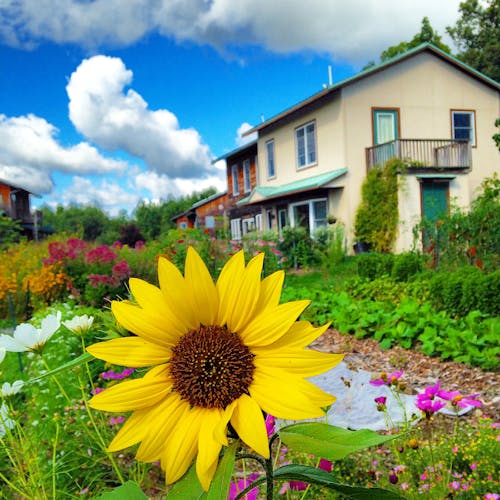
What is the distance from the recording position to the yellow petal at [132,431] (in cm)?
64

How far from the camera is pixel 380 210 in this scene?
15398 millimetres

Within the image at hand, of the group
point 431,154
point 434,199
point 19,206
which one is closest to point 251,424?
point 434,199

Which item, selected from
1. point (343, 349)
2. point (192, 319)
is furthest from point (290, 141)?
point (192, 319)

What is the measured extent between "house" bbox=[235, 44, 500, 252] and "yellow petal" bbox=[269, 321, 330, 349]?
589 inches

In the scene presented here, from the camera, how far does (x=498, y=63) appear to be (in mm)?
28953

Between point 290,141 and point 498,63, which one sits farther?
point 498,63

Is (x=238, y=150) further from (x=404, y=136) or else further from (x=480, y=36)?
(x=480, y=36)

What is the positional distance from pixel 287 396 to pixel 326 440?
0.30 ft

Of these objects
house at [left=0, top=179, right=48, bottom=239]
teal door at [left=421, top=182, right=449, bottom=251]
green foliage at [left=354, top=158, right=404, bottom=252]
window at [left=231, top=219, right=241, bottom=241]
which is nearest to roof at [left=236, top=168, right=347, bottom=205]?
green foliage at [left=354, top=158, right=404, bottom=252]

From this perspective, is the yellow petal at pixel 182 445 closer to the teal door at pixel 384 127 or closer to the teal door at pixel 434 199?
the teal door at pixel 434 199

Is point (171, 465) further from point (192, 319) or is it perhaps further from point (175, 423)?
point (192, 319)

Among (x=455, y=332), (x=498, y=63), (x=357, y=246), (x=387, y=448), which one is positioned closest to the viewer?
(x=387, y=448)

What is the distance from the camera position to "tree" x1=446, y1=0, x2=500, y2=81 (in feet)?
94.1

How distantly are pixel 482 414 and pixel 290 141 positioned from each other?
16.8 meters
